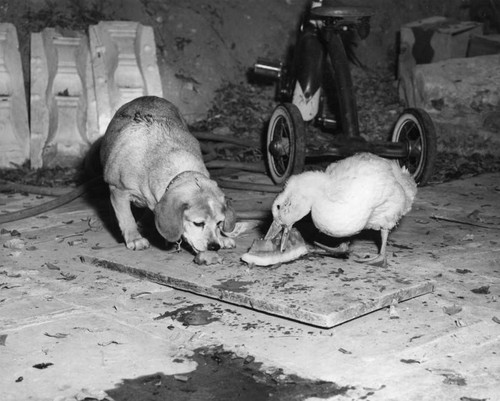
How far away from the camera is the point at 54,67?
9703 mm

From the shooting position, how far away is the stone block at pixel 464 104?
1007 centimetres

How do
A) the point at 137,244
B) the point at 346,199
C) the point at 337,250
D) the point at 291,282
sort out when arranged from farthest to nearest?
the point at 137,244
the point at 337,250
the point at 346,199
the point at 291,282

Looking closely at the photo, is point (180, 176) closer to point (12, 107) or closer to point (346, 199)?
point (346, 199)

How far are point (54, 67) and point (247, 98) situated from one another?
2645mm

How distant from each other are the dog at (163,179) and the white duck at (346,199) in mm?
419

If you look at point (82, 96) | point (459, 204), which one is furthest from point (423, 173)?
point (82, 96)

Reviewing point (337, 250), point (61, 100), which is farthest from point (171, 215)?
point (61, 100)

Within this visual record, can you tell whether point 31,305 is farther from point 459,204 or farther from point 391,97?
point 391,97

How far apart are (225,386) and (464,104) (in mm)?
6678

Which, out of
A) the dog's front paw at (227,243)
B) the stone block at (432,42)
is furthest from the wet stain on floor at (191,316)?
the stone block at (432,42)

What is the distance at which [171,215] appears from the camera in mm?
5773

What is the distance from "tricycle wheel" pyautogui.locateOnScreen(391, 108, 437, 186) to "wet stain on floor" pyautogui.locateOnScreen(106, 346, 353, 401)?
4273 mm

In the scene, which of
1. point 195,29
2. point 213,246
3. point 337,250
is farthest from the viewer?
point 195,29

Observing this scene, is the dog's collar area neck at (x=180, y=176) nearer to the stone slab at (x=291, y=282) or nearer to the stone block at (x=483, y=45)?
the stone slab at (x=291, y=282)
